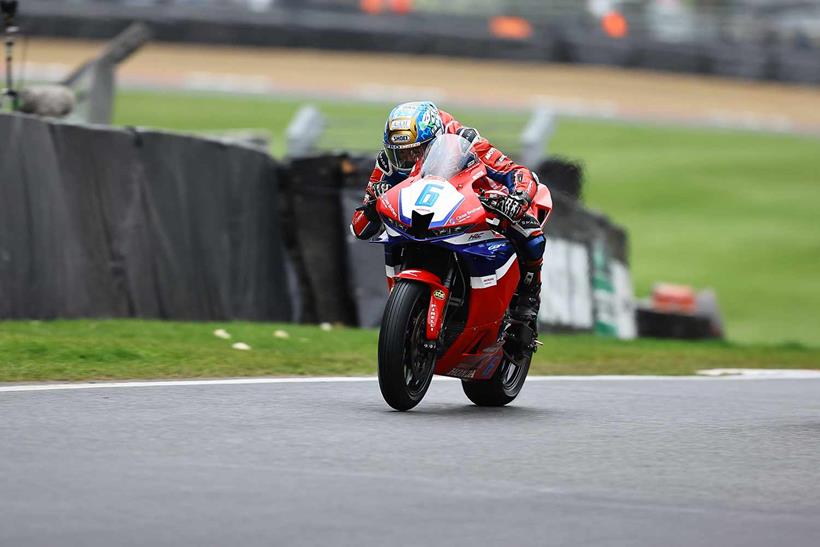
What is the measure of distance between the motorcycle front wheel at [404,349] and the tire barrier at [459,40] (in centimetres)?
3303

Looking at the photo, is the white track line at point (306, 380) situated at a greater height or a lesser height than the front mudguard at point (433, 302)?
lesser

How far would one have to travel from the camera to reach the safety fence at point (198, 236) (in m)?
12.4

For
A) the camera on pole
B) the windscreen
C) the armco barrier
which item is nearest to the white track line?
the windscreen

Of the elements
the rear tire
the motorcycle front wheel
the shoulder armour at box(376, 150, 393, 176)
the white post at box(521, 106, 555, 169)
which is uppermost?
the shoulder armour at box(376, 150, 393, 176)

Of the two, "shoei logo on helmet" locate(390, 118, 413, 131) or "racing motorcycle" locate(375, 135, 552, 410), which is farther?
"shoei logo on helmet" locate(390, 118, 413, 131)

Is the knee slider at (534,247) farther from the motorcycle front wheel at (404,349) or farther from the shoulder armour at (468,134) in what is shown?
the motorcycle front wheel at (404,349)

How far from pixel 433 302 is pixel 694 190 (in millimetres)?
23330

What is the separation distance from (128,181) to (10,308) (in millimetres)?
1867

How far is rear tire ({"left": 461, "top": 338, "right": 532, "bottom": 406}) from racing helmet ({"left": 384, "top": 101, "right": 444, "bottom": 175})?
52.3 inches

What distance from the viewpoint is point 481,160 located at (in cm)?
931

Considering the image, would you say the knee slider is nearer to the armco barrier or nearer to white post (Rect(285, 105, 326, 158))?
the armco barrier

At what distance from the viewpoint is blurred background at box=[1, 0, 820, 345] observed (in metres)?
34.1

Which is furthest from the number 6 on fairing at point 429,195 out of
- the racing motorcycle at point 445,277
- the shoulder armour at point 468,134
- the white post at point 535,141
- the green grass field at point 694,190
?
the green grass field at point 694,190

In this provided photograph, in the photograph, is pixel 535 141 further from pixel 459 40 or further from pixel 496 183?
pixel 459 40
